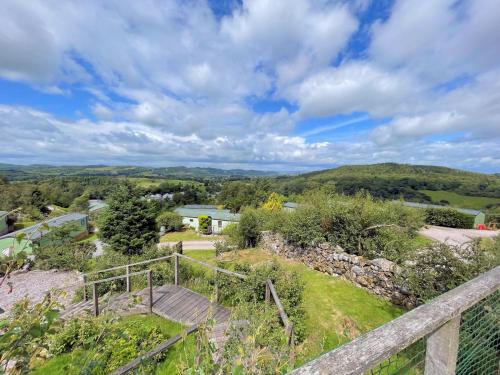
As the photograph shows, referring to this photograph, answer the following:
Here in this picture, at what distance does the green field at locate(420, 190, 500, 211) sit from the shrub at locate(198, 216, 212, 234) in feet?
129

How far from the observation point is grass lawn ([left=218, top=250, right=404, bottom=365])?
18.5 ft

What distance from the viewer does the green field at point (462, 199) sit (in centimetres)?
4003

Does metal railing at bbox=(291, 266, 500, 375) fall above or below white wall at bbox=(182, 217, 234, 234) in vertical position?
above

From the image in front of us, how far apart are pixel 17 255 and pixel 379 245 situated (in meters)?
10.4

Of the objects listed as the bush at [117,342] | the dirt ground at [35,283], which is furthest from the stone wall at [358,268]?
the dirt ground at [35,283]

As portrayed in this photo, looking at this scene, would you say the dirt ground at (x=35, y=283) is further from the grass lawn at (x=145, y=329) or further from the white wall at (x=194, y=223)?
the white wall at (x=194, y=223)

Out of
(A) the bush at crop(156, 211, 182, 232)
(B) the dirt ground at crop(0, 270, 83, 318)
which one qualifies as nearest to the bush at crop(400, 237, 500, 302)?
(B) the dirt ground at crop(0, 270, 83, 318)

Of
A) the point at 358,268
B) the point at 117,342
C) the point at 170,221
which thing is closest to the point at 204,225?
the point at 170,221

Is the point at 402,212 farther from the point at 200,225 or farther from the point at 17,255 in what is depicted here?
the point at 200,225

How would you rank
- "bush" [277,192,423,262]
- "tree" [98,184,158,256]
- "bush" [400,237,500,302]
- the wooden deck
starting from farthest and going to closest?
"tree" [98,184,158,256] < "bush" [277,192,423,262] < the wooden deck < "bush" [400,237,500,302]

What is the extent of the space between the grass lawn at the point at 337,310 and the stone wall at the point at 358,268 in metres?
0.27

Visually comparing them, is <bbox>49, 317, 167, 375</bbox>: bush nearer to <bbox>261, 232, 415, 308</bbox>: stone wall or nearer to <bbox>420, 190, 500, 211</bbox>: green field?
<bbox>261, 232, 415, 308</bbox>: stone wall

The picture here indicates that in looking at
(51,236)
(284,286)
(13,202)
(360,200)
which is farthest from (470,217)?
(13,202)

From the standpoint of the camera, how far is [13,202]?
42.2 metres
